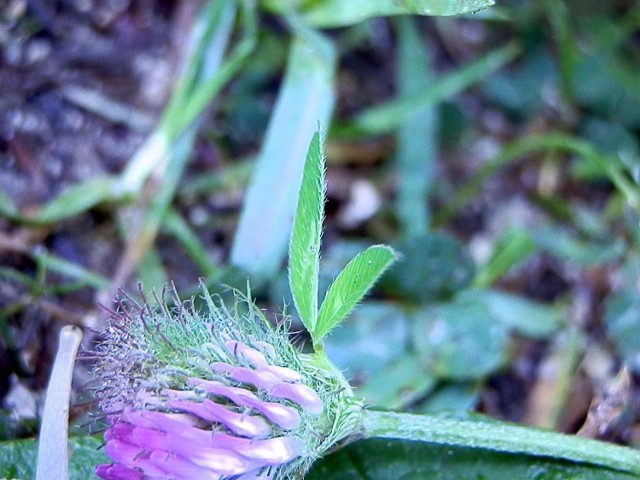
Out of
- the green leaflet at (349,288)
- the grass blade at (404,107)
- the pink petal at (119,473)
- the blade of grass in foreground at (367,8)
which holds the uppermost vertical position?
the blade of grass in foreground at (367,8)

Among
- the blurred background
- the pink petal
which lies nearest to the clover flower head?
the pink petal

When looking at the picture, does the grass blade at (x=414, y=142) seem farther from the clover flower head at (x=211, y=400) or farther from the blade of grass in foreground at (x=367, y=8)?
the clover flower head at (x=211, y=400)

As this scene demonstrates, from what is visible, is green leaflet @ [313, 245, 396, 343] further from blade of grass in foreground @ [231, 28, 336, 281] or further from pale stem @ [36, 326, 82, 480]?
blade of grass in foreground @ [231, 28, 336, 281]

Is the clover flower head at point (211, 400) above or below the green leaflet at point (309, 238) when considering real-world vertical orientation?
below

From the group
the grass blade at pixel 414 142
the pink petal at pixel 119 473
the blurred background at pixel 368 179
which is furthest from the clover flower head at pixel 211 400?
the grass blade at pixel 414 142

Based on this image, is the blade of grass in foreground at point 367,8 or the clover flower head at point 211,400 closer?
the clover flower head at point 211,400

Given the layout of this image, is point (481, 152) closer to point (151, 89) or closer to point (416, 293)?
point (416, 293)
